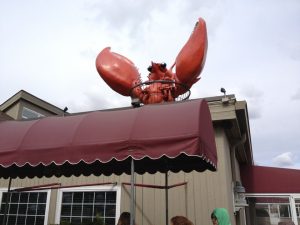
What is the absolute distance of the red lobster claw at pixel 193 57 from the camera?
25.0 ft

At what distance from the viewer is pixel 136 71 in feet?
28.0

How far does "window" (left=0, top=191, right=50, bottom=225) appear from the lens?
7652 mm

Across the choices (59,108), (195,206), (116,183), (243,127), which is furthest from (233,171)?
(59,108)

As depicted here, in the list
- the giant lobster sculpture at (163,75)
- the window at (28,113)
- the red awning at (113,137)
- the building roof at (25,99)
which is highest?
the building roof at (25,99)

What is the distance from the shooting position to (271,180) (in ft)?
32.3

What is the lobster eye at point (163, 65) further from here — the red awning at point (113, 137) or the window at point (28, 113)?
the window at point (28, 113)

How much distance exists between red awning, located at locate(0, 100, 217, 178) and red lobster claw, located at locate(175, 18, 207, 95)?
10.4ft

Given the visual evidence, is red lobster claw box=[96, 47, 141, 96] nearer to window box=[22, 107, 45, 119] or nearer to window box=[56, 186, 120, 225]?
window box=[56, 186, 120, 225]

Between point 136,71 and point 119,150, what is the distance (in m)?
4.85

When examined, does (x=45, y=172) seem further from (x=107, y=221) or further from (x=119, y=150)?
(x=119, y=150)

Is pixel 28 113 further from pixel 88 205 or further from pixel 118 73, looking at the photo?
pixel 88 205

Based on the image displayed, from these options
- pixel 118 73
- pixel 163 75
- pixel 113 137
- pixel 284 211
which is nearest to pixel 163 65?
pixel 163 75

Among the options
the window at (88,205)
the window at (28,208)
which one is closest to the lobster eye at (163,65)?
the window at (88,205)

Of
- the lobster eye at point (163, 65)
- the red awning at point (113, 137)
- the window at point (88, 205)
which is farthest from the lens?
the lobster eye at point (163, 65)
